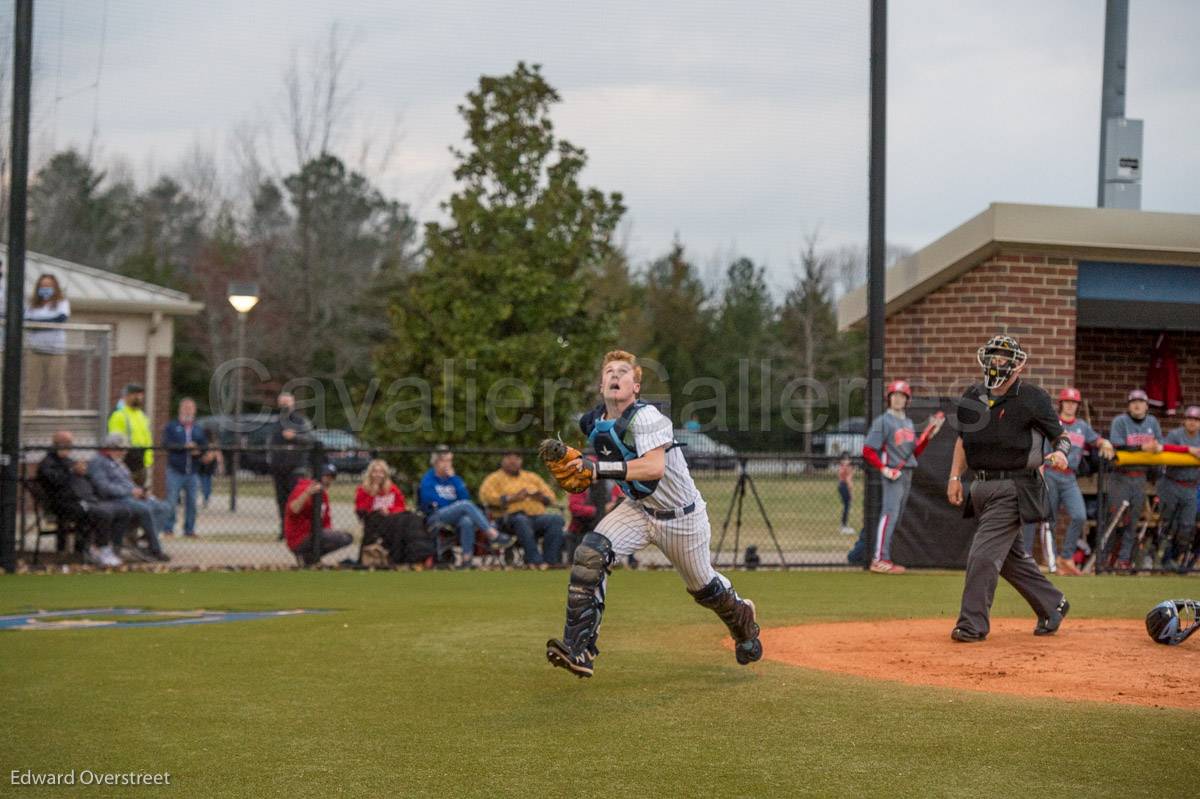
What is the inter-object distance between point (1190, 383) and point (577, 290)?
27.6ft

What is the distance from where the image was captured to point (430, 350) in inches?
786

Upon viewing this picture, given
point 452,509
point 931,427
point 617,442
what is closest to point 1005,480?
point 617,442

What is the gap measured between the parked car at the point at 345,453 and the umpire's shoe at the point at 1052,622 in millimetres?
8334

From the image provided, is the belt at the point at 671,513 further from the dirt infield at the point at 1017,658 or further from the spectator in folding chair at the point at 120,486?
the spectator in folding chair at the point at 120,486

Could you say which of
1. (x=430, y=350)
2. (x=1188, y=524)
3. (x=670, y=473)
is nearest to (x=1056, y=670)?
(x=670, y=473)

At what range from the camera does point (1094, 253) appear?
52.6 ft

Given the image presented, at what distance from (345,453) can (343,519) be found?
4655 millimetres

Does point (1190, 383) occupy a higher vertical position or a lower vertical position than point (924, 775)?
higher

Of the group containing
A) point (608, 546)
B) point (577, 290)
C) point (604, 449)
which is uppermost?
point (577, 290)

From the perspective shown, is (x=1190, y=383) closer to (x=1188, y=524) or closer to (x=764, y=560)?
(x=1188, y=524)

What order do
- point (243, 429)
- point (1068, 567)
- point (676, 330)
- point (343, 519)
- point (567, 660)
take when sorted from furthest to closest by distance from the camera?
point (676, 330), point (243, 429), point (343, 519), point (1068, 567), point (567, 660)

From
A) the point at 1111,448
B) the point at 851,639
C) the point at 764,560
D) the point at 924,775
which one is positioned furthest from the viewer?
the point at 764,560

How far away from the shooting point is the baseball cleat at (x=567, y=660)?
727cm

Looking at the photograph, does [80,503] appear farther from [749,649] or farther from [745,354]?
[745,354]
